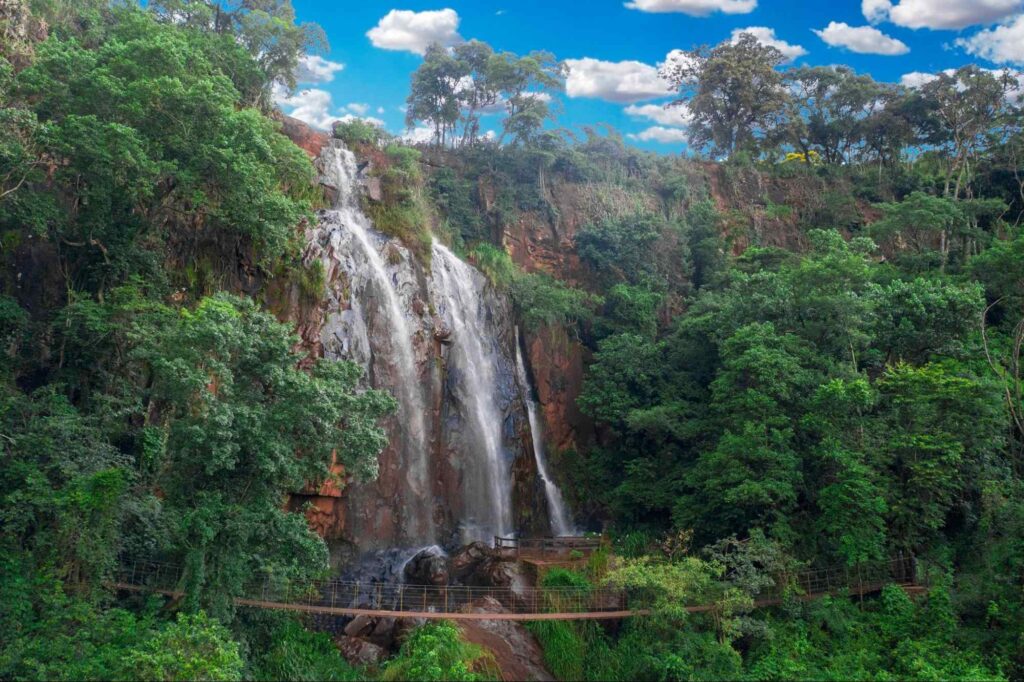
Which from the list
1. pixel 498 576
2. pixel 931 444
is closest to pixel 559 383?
pixel 498 576

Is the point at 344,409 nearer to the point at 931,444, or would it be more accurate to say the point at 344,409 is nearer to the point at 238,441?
the point at 238,441

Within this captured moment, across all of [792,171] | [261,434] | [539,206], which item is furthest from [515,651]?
[792,171]

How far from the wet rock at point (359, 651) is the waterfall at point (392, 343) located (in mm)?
3796

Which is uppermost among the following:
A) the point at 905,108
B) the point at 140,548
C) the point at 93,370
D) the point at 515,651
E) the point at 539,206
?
the point at 905,108

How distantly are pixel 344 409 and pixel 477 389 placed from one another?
26.3 ft

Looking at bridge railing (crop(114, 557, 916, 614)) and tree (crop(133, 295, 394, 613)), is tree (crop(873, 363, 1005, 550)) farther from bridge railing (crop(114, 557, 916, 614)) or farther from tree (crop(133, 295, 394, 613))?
tree (crop(133, 295, 394, 613))

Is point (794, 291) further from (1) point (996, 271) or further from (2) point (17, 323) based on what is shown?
(2) point (17, 323)

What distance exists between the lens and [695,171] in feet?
106

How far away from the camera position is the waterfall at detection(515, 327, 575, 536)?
849 inches

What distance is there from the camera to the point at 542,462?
22438mm

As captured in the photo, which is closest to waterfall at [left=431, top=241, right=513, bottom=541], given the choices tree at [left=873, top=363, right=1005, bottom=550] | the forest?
the forest

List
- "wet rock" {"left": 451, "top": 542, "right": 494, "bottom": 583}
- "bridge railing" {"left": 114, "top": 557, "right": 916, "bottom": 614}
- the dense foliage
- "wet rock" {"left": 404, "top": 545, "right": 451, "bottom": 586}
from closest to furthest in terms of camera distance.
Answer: the dense foliage
"bridge railing" {"left": 114, "top": 557, "right": 916, "bottom": 614}
"wet rock" {"left": 404, "top": 545, "right": 451, "bottom": 586}
"wet rock" {"left": 451, "top": 542, "right": 494, "bottom": 583}

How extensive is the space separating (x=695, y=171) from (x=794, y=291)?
45.4ft

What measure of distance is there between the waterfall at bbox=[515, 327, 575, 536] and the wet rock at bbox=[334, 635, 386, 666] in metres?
7.60
